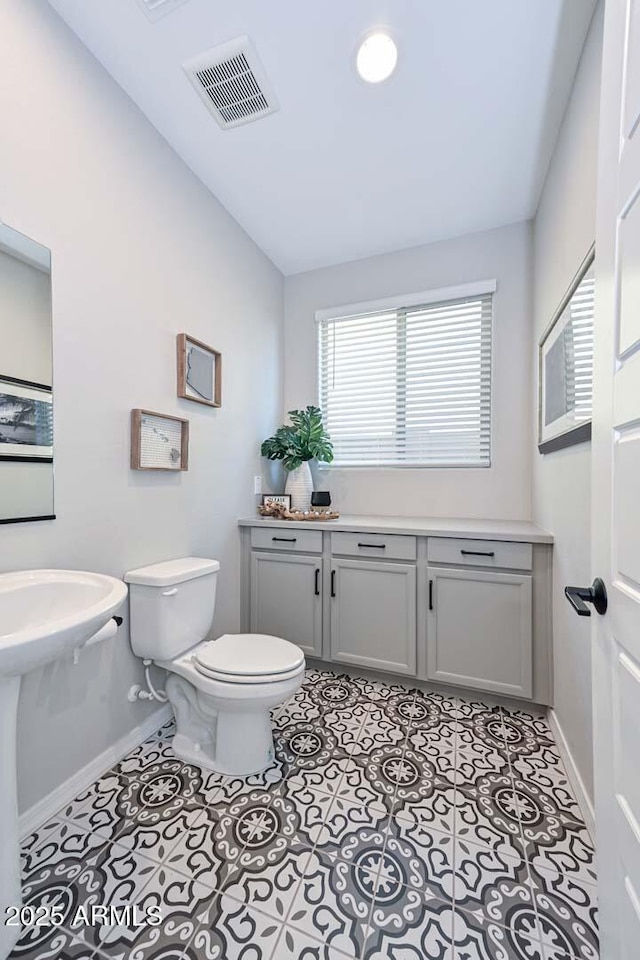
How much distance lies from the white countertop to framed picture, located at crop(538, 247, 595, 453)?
399 mm

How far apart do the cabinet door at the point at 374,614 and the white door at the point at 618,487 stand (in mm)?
1259

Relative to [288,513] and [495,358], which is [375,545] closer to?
[288,513]

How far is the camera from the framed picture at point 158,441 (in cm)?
159

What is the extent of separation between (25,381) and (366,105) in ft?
5.52

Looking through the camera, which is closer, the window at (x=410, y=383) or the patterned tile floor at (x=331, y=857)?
the patterned tile floor at (x=331, y=857)

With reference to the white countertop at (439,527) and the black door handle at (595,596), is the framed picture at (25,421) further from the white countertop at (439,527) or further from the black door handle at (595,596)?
the black door handle at (595,596)

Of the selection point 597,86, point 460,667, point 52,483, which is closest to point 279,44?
point 597,86

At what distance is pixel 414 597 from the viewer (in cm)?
200

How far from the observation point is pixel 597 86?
125 centimetres

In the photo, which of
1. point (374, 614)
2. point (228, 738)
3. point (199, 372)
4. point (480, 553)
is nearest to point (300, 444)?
point (199, 372)

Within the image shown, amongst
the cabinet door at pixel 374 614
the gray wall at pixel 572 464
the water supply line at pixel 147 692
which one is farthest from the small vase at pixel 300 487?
the gray wall at pixel 572 464

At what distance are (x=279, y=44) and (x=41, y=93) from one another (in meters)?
0.81

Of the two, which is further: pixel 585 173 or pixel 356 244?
pixel 356 244

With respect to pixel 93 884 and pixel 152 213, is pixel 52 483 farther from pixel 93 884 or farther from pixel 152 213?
pixel 152 213
